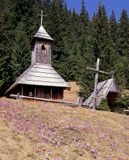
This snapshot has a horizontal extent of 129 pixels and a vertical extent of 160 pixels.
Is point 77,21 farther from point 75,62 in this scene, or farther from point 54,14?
point 75,62

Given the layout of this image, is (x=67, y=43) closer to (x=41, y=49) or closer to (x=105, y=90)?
(x=41, y=49)

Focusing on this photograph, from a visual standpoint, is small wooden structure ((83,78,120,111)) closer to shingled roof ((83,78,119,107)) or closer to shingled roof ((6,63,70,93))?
shingled roof ((83,78,119,107))

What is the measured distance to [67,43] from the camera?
295ft

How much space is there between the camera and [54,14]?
88.6m

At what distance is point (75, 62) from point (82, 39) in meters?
16.9

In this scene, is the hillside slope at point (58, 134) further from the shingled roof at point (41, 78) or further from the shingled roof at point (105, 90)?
the shingled roof at point (105, 90)

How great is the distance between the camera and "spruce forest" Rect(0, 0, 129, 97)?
61375 millimetres

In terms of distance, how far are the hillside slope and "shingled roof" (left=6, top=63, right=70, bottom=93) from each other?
12.4 metres

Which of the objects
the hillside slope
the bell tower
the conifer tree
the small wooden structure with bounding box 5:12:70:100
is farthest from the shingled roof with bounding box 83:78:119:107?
the conifer tree

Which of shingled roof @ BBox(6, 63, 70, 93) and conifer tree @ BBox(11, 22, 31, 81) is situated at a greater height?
conifer tree @ BBox(11, 22, 31, 81)

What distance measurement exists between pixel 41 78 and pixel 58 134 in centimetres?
2106

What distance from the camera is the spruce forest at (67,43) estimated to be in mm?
61375

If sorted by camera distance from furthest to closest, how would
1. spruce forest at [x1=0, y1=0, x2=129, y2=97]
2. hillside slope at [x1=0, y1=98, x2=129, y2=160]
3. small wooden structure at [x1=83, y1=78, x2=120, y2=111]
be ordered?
spruce forest at [x1=0, y1=0, x2=129, y2=97] < small wooden structure at [x1=83, y1=78, x2=120, y2=111] < hillside slope at [x1=0, y1=98, x2=129, y2=160]

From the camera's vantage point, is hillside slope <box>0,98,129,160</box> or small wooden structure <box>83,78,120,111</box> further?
small wooden structure <box>83,78,120,111</box>
